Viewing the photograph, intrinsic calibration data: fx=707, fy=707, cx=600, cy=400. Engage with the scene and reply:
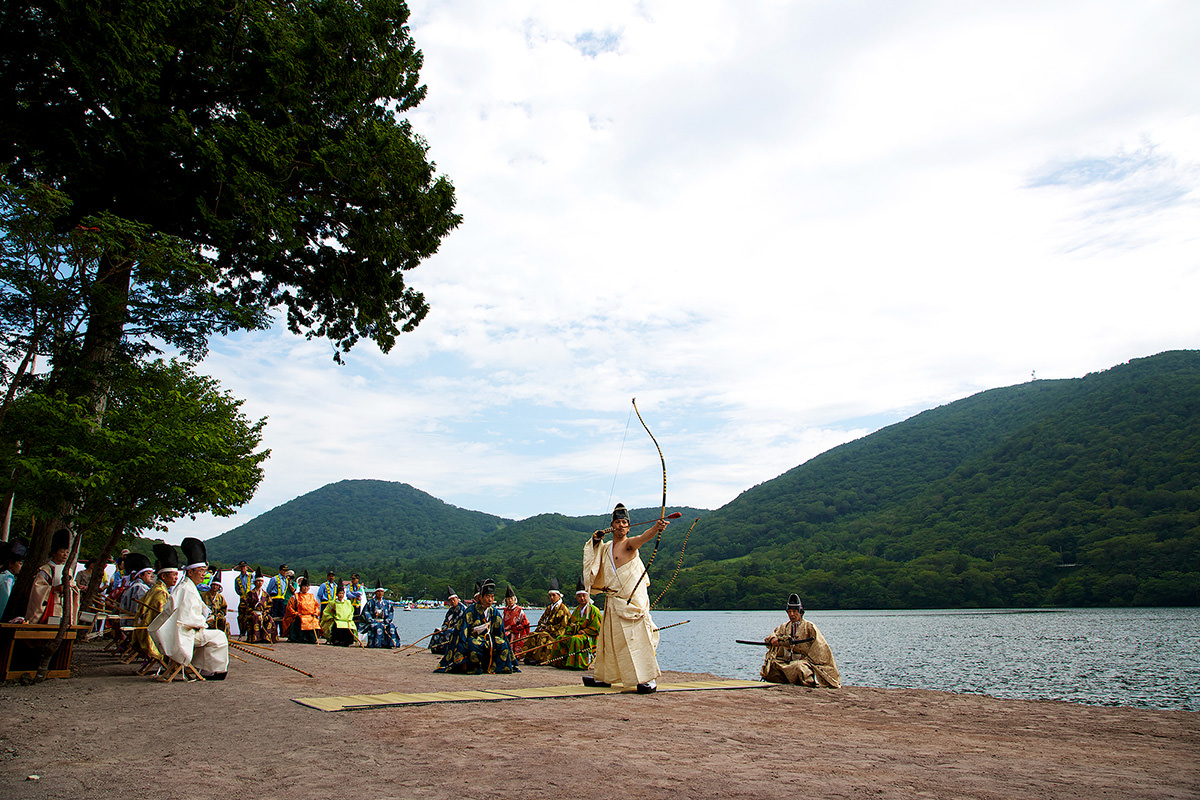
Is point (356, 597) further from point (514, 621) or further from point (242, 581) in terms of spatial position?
point (514, 621)

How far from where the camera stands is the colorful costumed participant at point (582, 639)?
12.5 meters

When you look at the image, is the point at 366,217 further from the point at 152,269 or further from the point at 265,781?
the point at 265,781

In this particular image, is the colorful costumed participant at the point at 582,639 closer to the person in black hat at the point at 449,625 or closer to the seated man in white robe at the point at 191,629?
the person in black hat at the point at 449,625

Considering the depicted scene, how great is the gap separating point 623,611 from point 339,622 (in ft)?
43.3

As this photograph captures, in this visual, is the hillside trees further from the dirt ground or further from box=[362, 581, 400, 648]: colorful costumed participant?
box=[362, 581, 400, 648]: colorful costumed participant

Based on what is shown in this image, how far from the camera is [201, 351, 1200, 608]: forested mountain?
64500 millimetres

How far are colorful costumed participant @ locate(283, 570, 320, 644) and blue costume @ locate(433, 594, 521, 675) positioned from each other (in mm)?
9120

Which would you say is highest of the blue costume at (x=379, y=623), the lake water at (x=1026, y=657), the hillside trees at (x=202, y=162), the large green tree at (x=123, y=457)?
the hillside trees at (x=202, y=162)

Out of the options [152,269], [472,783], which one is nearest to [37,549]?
[152,269]

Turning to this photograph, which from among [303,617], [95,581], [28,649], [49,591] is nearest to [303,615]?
[303,617]

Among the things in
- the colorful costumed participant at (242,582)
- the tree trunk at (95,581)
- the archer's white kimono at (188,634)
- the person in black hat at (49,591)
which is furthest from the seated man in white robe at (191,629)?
the colorful costumed participant at (242,582)

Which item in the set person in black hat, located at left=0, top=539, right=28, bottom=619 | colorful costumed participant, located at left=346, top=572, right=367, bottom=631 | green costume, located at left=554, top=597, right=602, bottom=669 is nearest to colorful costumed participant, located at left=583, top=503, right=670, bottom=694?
green costume, located at left=554, top=597, right=602, bottom=669

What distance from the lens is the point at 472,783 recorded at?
389cm

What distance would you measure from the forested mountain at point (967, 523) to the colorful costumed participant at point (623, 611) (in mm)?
44979
